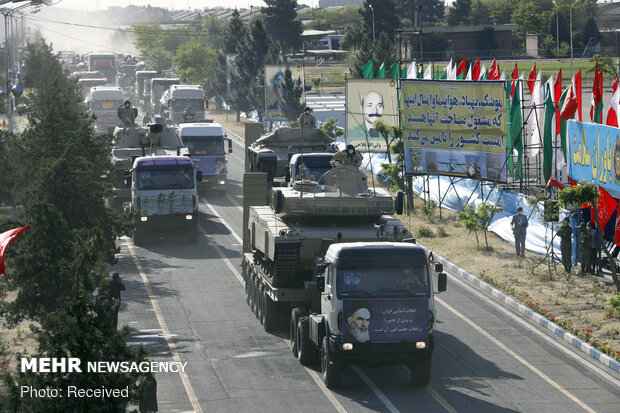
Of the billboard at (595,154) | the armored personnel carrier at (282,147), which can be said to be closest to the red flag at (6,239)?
the billboard at (595,154)

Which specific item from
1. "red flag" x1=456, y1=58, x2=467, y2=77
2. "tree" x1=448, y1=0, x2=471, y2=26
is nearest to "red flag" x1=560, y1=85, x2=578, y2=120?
"red flag" x1=456, y1=58, x2=467, y2=77

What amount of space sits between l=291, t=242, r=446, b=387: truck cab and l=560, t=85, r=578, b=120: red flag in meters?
16.7

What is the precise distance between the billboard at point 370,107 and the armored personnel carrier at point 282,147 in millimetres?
9277

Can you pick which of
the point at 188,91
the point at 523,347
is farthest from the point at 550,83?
the point at 188,91

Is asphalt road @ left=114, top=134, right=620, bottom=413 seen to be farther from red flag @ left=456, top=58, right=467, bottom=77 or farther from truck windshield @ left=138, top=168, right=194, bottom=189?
red flag @ left=456, top=58, right=467, bottom=77

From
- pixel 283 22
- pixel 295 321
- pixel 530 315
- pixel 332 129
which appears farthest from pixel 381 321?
pixel 283 22

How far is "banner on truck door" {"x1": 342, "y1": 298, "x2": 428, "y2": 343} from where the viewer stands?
64.4 ft

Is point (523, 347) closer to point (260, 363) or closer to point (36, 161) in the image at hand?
point (260, 363)

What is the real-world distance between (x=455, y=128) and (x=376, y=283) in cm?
2157

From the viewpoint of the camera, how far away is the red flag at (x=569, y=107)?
115 ft

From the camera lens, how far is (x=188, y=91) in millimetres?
70625

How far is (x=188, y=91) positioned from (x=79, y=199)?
46457mm

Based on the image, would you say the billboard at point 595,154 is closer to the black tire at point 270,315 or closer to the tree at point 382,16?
the black tire at point 270,315

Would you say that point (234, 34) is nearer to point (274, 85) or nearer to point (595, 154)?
point (274, 85)
